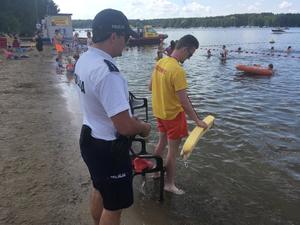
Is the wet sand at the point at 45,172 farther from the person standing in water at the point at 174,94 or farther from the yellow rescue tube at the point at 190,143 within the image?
→ the person standing in water at the point at 174,94

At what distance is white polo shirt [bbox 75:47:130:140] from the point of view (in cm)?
261

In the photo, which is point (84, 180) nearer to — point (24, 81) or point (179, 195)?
point (179, 195)

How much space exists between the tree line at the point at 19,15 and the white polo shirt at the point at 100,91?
42469 millimetres

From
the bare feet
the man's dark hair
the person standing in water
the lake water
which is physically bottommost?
the lake water

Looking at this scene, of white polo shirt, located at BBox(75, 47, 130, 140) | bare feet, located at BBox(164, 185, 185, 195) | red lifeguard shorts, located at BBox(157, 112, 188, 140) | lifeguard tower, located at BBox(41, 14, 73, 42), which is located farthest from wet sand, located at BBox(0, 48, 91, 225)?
lifeguard tower, located at BBox(41, 14, 73, 42)

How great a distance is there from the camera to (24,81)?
15586 mm

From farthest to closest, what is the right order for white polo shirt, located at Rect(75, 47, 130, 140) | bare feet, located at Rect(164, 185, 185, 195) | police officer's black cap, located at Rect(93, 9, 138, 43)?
bare feet, located at Rect(164, 185, 185, 195) < police officer's black cap, located at Rect(93, 9, 138, 43) < white polo shirt, located at Rect(75, 47, 130, 140)

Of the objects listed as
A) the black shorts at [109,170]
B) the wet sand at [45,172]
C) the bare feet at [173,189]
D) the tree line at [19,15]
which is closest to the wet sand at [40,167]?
the wet sand at [45,172]

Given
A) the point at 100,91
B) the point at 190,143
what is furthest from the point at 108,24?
the point at 190,143

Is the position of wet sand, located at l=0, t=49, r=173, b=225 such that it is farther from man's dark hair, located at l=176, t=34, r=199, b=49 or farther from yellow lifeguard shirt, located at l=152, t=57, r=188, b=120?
man's dark hair, located at l=176, t=34, r=199, b=49

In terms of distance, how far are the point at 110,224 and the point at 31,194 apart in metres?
2.30

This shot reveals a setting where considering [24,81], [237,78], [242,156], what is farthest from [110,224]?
[237,78]

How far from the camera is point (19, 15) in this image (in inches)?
1925

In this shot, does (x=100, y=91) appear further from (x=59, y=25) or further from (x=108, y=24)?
(x=59, y=25)
